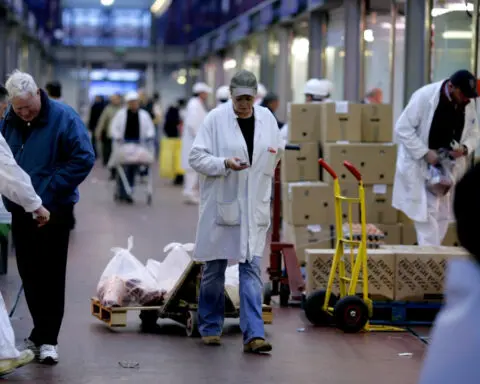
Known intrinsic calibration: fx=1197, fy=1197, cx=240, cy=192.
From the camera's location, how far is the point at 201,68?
145 ft

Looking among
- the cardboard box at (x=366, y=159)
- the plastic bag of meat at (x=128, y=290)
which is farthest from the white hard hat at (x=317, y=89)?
the plastic bag of meat at (x=128, y=290)

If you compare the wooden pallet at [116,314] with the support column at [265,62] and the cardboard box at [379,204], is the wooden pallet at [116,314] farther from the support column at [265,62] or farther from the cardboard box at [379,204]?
the support column at [265,62]

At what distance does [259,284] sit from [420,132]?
3.06 m

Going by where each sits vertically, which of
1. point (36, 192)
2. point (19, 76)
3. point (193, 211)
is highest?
point (19, 76)

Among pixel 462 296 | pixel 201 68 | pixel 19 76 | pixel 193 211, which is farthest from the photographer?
pixel 201 68

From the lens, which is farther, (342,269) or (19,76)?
(342,269)

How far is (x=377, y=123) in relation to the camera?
461 inches

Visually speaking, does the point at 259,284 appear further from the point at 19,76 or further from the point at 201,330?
the point at 19,76

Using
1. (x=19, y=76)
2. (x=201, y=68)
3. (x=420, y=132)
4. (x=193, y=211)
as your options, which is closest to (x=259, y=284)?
(x=19, y=76)

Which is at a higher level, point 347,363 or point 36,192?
point 36,192

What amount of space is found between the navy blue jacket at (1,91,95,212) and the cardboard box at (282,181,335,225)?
4.50 m

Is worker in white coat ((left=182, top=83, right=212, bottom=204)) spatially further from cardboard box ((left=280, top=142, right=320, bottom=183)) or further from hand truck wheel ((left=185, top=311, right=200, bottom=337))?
hand truck wheel ((left=185, top=311, right=200, bottom=337))

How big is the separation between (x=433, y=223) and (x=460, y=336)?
7.64 m

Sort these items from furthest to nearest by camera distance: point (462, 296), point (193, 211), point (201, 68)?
point (201, 68) → point (193, 211) → point (462, 296)
